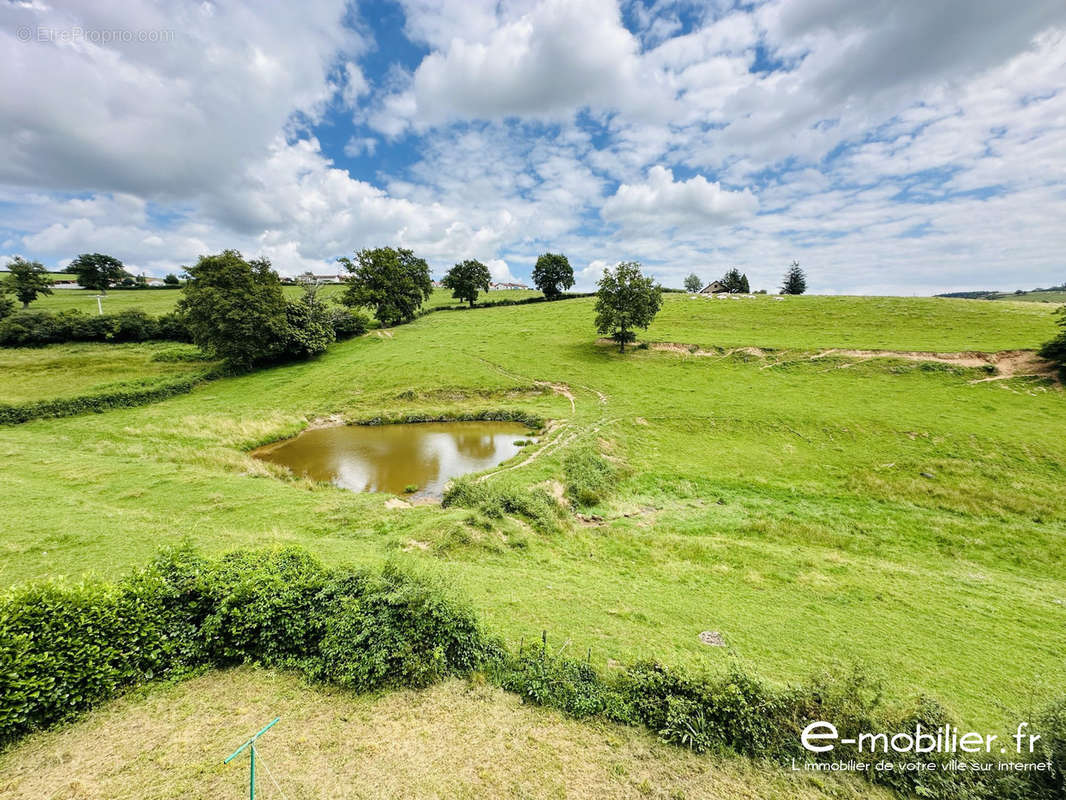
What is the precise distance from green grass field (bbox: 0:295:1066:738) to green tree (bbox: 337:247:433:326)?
2347 centimetres

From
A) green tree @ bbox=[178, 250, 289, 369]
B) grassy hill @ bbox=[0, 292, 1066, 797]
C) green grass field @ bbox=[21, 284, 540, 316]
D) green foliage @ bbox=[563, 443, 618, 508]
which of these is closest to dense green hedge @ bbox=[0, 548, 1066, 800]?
grassy hill @ bbox=[0, 292, 1066, 797]

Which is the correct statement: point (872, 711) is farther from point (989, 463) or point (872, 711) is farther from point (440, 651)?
point (989, 463)

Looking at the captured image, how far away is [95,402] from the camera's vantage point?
30719mm

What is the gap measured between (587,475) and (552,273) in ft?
217

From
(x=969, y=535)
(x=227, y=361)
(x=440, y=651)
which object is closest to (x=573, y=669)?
(x=440, y=651)

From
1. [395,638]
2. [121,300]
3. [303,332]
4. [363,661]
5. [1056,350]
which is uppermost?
[121,300]

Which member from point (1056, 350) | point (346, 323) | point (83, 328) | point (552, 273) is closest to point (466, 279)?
point (552, 273)

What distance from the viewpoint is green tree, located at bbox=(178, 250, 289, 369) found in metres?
40.7

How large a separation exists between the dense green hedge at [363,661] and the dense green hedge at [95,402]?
34.7 m

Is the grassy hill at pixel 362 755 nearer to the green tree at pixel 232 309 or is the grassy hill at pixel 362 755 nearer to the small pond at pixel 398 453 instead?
the small pond at pixel 398 453

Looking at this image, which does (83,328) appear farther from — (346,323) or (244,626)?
(244,626)

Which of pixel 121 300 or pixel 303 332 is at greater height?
pixel 121 300

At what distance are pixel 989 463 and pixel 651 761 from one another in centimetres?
2806

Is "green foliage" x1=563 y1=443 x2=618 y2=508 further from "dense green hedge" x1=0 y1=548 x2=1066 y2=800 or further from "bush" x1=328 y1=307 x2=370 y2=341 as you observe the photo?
"bush" x1=328 y1=307 x2=370 y2=341
